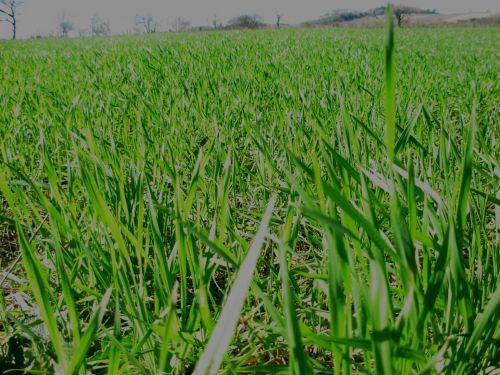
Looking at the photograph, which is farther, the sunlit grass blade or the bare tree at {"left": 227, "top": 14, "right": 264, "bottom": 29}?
the bare tree at {"left": 227, "top": 14, "right": 264, "bottom": 29}

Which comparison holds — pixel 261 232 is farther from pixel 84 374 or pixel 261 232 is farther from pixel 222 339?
pixel 84 374

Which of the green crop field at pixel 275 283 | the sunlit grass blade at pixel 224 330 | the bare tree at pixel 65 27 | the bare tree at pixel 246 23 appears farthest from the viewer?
the bare tree at pixel 65 27

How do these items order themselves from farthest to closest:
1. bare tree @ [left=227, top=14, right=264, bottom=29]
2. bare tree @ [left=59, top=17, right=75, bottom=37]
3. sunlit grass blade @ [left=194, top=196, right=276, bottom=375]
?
bare tree @ [left=59, top=17, right=75, bottom=37], bare tree @ [left=227, top=14, right=264, bottom=29], sunlit grass blade @ [left=194, top=196, right=276, bottom=375]

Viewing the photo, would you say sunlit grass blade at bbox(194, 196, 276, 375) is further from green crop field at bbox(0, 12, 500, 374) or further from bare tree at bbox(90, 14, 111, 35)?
bare tree at bbox(90, 14, 111, 35)

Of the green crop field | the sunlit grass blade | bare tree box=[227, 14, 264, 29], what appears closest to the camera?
the sunlit grass blade

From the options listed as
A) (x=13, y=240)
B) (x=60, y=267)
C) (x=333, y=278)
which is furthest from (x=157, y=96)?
(x=333, y=278)

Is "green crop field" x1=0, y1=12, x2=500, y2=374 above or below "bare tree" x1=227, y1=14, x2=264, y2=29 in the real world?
below

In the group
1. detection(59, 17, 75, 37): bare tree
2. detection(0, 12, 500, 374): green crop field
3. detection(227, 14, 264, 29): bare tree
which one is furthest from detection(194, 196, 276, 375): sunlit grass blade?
detection(59, 17, 75, 37): bare tree

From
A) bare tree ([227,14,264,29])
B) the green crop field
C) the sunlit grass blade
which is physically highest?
bare tree ([227,14,264,29])

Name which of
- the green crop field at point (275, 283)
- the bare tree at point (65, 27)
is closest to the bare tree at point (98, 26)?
the bare tree at point (65, 27)

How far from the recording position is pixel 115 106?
6.95ft

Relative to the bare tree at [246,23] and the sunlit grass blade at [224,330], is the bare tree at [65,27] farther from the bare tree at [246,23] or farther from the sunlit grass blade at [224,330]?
the sunlit grass blade at [224,330]

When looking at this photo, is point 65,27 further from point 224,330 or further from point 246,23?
point 224,330

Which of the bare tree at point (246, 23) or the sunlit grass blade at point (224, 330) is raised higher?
the bare tree at point (246, 23)
